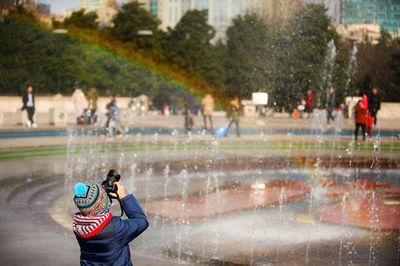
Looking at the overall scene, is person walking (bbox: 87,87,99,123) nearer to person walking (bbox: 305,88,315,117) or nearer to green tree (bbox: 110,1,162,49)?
person walking (bbox: 305,88,315,117)

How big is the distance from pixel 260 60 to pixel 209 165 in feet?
123

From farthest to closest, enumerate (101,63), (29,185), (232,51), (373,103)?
(232,51) → (101,63) → (373,103) → (29,185)

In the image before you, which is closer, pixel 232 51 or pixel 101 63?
pixel 101 63

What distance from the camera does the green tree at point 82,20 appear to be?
1977 inches

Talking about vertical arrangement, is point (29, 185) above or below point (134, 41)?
below

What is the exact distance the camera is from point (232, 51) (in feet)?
188

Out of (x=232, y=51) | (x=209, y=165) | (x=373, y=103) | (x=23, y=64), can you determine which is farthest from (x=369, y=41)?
(x=209, y=165)

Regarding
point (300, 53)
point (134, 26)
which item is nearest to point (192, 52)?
point (134, 26)

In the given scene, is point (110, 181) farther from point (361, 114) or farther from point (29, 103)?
point (29, 103)

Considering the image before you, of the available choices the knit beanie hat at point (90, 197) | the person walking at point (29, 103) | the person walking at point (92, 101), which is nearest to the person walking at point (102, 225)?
the knit beanie hat at point (90, 197)

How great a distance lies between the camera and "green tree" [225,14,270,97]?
5238 cm

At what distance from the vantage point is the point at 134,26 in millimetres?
54031

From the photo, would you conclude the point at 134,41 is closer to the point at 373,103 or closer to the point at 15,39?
the point at 15,39

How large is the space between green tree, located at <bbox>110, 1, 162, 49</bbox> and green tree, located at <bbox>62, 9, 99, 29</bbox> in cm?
219
